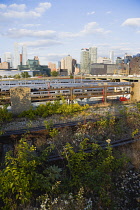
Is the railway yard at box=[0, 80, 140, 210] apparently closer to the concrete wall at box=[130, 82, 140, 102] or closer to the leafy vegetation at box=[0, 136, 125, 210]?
the leafy vegetation at box=[0, 136, 125, 210]

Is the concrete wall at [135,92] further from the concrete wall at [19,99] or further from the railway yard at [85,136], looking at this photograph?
the concrete wall at [19,99]

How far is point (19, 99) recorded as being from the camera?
31.1 feet

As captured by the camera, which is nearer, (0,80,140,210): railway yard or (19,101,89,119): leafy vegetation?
(0,80,140,210): railway yard

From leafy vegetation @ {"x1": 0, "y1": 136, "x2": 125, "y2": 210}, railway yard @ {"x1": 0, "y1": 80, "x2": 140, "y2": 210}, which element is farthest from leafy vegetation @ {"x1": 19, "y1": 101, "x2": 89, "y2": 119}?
leafy vegetation @ {"x1": 0, "y1": 136, "x2": 125, "y2": 210}

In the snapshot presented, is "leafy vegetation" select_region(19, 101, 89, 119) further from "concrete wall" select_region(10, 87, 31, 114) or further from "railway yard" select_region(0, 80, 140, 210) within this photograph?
"concrete wall" select_region(10, 87, 31, 114)

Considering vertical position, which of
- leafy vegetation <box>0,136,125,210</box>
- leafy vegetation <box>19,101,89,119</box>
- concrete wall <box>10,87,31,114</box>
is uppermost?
concrete wall <box>10,87,31,114</box>

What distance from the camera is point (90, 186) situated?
12.4 feet

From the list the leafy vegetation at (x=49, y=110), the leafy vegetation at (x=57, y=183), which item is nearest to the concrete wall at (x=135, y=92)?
the leafy vegetation at (x=49, y=110)

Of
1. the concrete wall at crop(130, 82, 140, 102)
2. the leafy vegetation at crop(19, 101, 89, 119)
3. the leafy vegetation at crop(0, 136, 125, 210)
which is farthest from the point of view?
the concrete wall at crop(130, 82, 140, 102)

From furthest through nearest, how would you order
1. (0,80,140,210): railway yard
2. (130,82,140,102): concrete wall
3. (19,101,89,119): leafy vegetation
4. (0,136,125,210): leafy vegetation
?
(130,82,140,102): concrete wall < (19,101,89,119): leafy vegetation < (0,80,140,210): railway yard < (0,136,125,210): leafy vegetation

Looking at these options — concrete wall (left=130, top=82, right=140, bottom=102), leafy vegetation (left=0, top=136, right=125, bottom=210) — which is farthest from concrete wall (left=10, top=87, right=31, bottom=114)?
concrete wall (left=130, top=82, right=140, bottom=102)

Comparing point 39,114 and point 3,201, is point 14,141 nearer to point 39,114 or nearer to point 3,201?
point 3,201

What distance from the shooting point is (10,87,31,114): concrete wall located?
937cm

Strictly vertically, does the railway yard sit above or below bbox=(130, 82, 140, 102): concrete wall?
below
